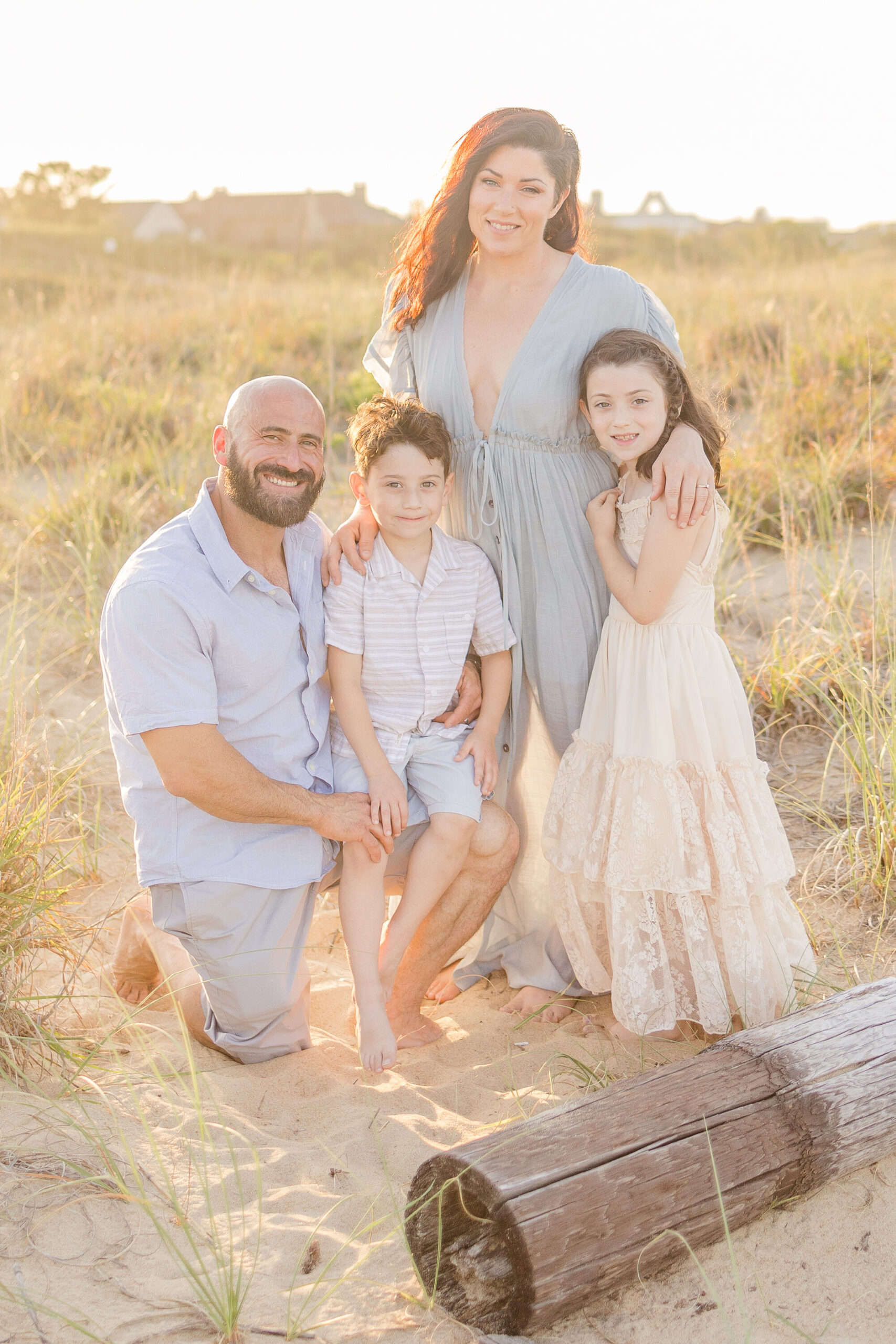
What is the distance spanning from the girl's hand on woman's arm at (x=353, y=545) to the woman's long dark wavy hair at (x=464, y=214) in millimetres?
670

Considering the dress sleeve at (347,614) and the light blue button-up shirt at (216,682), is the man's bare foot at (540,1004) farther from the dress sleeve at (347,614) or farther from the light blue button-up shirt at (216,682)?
the dress sleeve at (347,614)

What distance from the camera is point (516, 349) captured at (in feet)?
10.0

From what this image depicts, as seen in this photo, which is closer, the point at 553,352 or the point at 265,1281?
the point at 265,1281

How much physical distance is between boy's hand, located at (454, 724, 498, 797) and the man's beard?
2.49 feet

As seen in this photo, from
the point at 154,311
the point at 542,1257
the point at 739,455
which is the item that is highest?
the point at 154,311

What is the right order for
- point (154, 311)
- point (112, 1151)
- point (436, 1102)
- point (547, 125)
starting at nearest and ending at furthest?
point (112, 1151), point (436, 1102), point (547, 125), point (154, 311)

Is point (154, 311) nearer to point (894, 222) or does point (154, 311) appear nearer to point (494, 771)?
point (494, 771)

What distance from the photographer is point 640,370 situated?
2.77 meters

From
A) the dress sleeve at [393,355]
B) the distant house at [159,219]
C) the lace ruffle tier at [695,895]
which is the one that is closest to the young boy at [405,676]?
the dress sleeve at [393,355]

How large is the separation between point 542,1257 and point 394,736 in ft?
4.88

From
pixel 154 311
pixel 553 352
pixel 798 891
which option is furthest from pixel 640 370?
pixel 154 311

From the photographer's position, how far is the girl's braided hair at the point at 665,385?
2783 millimetres

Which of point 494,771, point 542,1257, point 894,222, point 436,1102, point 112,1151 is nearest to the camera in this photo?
point 542,1257

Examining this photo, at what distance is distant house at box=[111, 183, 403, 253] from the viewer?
28438 mm
